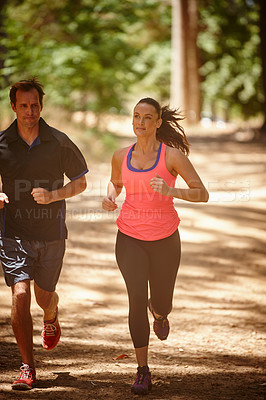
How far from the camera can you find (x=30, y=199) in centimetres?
432

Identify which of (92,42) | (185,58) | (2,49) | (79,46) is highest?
(185,58)

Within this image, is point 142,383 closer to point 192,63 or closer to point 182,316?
point 182,316

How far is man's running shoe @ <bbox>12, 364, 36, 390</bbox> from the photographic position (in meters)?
4.05

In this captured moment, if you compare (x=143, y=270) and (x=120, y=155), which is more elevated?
(x=120, y=155)

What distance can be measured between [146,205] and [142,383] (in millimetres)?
1316

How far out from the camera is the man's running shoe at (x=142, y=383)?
4141 millimetres

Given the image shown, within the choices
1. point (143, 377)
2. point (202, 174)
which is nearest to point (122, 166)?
point (143, 377)

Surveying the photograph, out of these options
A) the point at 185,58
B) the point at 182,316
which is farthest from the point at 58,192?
the point at 185,58

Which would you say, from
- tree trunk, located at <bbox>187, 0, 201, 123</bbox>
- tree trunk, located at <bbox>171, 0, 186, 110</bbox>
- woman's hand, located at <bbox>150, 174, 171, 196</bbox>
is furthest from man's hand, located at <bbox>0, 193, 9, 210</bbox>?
tree trunk, located at <bbox>187, 0, 201, 123</bbox>

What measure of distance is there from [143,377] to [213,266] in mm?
4563

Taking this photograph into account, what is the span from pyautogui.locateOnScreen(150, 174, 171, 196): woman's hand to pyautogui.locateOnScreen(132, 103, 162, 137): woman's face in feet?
1.59

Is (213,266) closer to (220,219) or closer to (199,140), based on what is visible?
(220,219)

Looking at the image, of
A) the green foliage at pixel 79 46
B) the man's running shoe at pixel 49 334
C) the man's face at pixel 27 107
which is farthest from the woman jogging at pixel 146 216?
the green foliage at pixel 79 46

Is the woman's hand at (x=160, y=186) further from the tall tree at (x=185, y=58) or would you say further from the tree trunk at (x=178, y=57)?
the tree trunk at (x=178, y=57)
